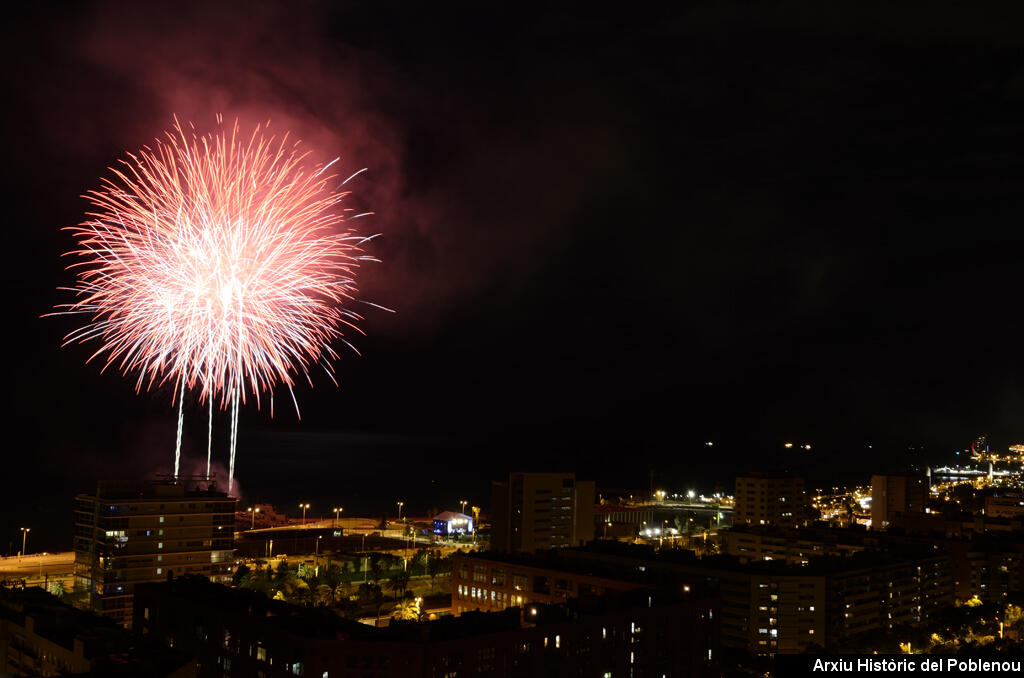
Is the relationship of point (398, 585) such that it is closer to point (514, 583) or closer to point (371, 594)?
point (371, 594)

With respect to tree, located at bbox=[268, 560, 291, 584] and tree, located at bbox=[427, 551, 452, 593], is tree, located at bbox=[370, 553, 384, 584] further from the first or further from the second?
tree, located at bbox=[268, 560, 291, 584]

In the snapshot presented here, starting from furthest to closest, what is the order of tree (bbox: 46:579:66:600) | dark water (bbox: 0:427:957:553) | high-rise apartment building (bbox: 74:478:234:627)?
1. dark water (bbox: 0:427:957:553)
2. tree (bbox: 46:579:66:600)
3. high-rise apartment building (bbox: 74:478:234:627)

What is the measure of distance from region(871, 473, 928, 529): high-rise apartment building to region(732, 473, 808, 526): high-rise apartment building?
6.50 m

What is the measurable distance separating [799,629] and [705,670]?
6.58 metres

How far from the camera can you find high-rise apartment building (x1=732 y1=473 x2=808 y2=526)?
133 ft

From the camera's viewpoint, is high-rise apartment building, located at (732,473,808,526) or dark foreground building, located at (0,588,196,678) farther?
high-rise apartment building, located at (732,473,808,526)

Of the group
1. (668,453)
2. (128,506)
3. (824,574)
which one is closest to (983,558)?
(824,574)

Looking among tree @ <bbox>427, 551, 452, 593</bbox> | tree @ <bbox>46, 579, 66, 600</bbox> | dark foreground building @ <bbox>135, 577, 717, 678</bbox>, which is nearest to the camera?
dark foreground building @ <bbox>135, 577, 717, 678</bbox>

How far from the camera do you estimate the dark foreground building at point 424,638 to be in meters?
11.5

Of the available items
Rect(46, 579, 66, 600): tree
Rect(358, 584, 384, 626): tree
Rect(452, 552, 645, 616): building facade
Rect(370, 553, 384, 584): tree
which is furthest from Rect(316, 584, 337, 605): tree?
Rect(46, 579, 66, 600): tree

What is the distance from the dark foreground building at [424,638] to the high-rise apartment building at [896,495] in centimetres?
3417

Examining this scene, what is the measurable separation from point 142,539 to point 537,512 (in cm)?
1395

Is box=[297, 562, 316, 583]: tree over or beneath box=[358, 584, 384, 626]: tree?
beneath

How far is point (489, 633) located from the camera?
12.4 m
